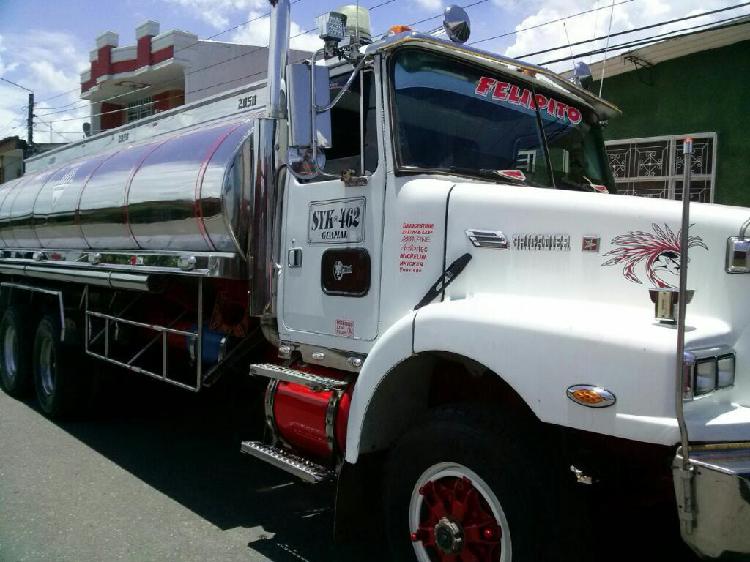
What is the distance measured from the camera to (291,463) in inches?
150

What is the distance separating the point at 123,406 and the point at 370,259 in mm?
4878

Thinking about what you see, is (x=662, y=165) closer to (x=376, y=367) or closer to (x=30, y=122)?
(x=376, y=367)

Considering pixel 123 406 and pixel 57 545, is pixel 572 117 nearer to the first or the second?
pixel 57 545

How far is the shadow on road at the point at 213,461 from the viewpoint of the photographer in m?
4.23

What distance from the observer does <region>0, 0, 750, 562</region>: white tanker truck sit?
246cm

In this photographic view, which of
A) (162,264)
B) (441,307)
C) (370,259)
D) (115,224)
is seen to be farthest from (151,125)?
(441,307)

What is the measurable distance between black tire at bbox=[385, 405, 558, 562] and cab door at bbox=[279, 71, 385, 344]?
77 cm

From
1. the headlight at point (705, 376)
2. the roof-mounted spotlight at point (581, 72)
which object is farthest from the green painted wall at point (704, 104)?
the headlight at point (705, 376)

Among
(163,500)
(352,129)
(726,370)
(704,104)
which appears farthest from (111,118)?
(726,370)

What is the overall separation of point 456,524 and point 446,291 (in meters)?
1.01

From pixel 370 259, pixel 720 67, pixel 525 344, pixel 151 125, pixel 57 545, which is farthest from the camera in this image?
pixel 720 67

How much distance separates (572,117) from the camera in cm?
440

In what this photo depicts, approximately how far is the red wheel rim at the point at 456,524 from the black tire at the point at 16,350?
5.99 m

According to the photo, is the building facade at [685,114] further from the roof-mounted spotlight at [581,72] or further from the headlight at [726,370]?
the headlight at [726,370]
